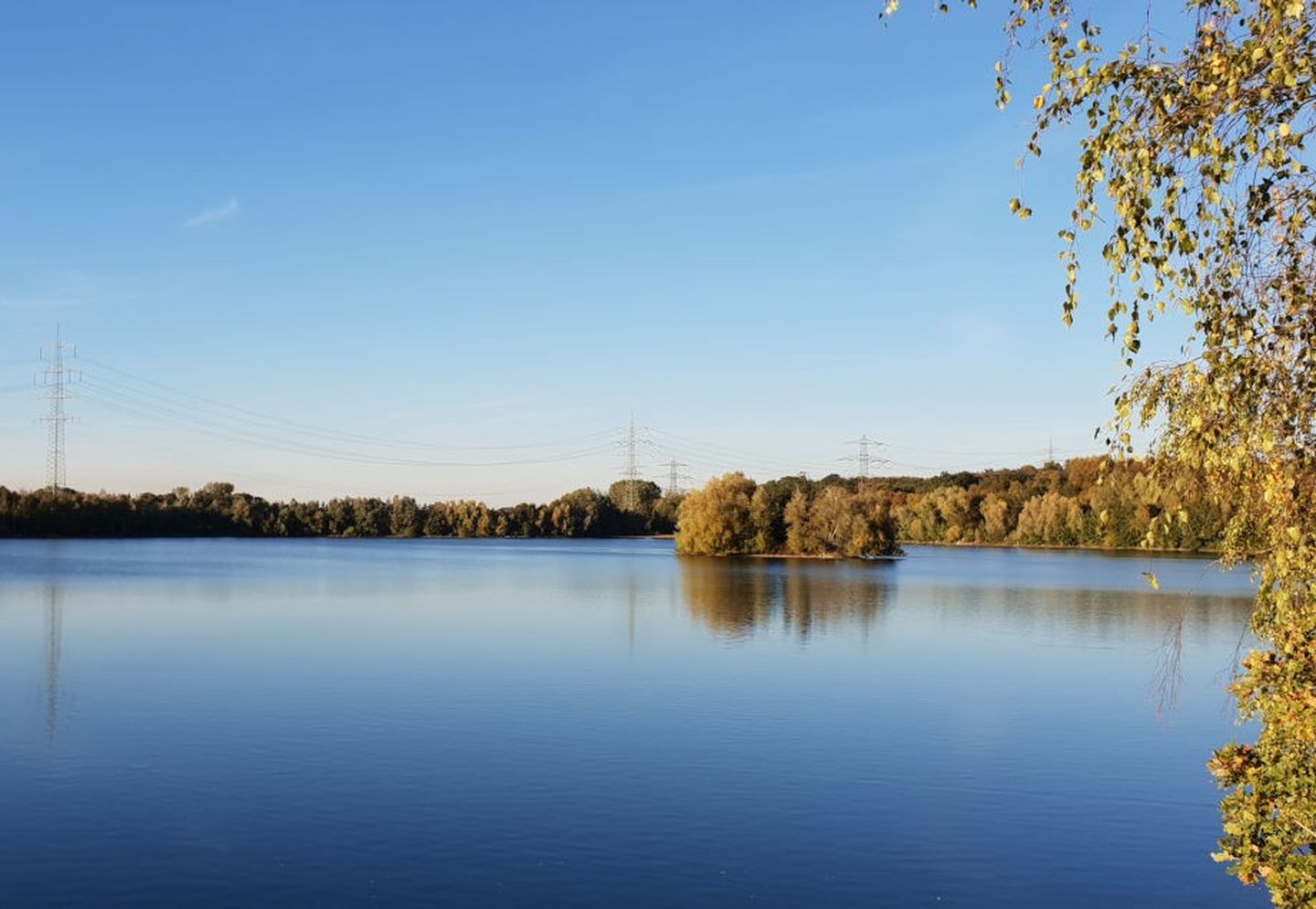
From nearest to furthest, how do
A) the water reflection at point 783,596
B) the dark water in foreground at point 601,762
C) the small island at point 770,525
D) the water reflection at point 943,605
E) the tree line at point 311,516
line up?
the dark water in foreground at point 601,762
the water reflection at point 943,605
the water reflection at point 783,596
the small island at point 770,525
the tree line at point 311,516

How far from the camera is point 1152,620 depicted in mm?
47406

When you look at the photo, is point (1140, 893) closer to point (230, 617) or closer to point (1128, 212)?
point (1128, 212)

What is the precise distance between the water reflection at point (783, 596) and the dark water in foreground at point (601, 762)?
96 centimetres

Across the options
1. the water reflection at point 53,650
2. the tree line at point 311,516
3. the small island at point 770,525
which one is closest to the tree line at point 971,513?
the small island at point 770,525

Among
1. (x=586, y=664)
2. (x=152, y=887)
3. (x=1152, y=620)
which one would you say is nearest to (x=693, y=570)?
(x=1152, y=620)

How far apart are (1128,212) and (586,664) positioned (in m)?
25.8

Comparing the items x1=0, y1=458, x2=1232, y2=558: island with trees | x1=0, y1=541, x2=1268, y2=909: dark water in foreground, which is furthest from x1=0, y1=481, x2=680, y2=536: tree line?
x1=0, y1=541, x2=1268, y2=909: dark water in foreground

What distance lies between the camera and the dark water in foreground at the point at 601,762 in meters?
13.4

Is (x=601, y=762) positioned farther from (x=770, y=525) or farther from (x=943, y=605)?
(x=770, y=525)

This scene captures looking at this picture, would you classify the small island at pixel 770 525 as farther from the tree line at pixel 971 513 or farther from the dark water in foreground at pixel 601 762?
the dark water in foreground at pixel 601 762

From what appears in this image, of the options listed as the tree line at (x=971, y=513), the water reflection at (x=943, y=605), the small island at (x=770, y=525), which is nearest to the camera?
the tree line at (x=971, y=513)

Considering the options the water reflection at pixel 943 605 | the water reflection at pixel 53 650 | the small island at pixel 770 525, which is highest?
the small island at pixel 770 525

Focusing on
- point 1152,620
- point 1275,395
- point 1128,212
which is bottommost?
point 1152,620

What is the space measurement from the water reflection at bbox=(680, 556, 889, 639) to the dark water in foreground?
96 centimetres
